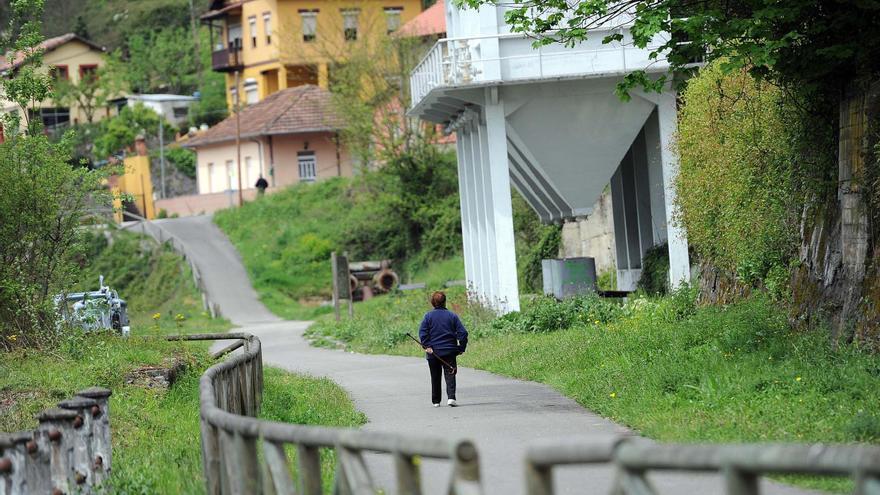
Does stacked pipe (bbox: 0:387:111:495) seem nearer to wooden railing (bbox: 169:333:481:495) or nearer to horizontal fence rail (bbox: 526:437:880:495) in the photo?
wooden railing (bbox: 169:333:481:495)

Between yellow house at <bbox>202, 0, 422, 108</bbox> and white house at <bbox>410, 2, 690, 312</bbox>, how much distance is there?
30451mm

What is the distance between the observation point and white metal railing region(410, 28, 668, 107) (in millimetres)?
27438

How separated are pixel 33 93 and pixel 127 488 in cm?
1125

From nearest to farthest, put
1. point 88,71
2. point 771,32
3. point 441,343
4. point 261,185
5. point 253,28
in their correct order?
point 771,32 → point 441,343 → point 261,185 → point 253,28 → point 88,71

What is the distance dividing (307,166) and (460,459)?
198ft

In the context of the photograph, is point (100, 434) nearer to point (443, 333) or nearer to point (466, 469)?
point (466, 469)

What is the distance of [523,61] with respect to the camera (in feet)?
90.7

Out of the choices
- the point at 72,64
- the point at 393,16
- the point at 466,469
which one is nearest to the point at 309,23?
the point at 393,16

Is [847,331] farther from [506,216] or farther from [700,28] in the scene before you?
[506,216]

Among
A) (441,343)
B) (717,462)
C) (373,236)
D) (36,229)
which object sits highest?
(373,236)

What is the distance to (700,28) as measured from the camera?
52.7 ft

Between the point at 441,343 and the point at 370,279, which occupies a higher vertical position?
the point at 370,279

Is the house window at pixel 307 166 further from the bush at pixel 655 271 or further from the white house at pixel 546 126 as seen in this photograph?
the bush at pixel 655 271

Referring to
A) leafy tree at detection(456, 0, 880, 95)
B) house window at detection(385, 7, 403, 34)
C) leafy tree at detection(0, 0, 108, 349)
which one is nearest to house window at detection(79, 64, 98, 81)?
house window at detection(385, 7, 403, 34)
